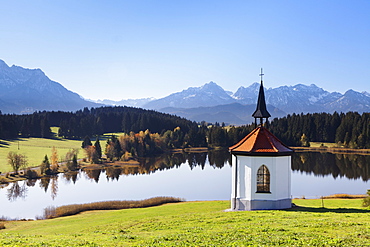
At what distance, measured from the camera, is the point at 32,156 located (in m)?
92.5

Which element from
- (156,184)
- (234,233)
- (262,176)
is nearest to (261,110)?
(262,176)

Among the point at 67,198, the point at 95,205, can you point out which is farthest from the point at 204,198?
the point at 67,198

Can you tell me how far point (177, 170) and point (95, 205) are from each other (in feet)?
130

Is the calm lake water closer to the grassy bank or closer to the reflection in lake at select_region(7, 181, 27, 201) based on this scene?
the reflection in lake at select_region(7, 181, 27, 201)

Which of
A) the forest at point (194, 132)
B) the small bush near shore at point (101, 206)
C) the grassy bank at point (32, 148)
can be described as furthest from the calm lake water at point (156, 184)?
the forest at point (194, 132)

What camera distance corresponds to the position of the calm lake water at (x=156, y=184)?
48.9 meters

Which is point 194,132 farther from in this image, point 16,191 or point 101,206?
point 101,206

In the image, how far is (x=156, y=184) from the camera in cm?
6206

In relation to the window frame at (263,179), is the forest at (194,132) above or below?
above

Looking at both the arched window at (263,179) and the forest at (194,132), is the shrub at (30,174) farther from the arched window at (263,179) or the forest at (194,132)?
the arched window at (263,179)

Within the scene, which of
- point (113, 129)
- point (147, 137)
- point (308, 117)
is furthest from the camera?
point (113, 129)

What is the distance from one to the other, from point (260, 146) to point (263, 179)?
2570 millimetres

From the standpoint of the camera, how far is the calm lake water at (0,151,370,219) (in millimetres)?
48944

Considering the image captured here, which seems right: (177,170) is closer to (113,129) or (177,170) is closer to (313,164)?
(313,164)
